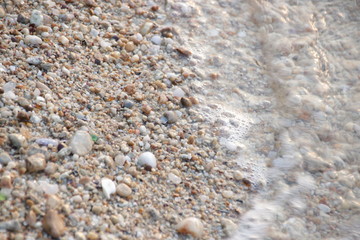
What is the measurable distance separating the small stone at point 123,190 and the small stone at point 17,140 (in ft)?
1.60

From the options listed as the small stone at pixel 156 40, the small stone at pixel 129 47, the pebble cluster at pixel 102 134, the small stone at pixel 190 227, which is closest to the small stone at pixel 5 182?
the pebble cluster at pixel 102 134

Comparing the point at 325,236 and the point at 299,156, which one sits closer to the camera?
the point at 325,236

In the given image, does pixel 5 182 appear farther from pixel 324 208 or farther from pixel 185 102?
pixel 324 208

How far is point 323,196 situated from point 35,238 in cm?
151

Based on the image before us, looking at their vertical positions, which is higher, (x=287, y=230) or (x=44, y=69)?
(x=44, y=69)

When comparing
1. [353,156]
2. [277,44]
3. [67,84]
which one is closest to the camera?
[67,84]

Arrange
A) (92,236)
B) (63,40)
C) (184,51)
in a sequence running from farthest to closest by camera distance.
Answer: (184,51) < (63,40) < (92,236)

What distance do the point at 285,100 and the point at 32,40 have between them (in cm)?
164

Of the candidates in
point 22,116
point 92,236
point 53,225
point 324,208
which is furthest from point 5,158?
point 324,208

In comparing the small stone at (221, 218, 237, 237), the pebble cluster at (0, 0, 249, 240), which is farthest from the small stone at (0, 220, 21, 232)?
the small stone at (221, 218, 237, 237)

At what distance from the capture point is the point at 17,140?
205 centimetres

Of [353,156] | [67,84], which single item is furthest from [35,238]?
[353,156]

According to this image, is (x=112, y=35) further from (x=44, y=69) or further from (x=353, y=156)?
(x=353, y=156)

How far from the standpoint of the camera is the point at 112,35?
115 inches
